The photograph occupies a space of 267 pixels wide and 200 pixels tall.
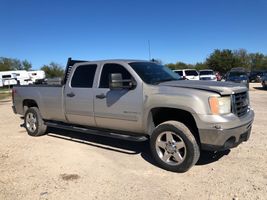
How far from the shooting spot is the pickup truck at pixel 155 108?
16.2 ft

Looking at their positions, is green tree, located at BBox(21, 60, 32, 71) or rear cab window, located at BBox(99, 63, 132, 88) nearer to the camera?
rear cab window, located at BBox(99, 63, 132, 88)

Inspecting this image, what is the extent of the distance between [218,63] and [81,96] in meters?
61.8

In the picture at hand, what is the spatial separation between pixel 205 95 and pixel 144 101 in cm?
117

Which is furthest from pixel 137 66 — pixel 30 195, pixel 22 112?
pixel 22 112

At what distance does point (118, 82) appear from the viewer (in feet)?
18.7

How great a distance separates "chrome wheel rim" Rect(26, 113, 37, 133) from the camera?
834cm

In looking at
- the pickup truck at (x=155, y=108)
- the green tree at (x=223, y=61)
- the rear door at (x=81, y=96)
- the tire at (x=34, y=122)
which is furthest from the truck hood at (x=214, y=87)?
the green tree at (x=223, y=61)

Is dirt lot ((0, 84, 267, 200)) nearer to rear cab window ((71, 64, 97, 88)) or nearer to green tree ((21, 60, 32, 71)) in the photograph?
rear cab window ((71, 64, 97, 88))

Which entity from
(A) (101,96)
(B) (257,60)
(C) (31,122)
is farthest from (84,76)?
(B) (257,60)

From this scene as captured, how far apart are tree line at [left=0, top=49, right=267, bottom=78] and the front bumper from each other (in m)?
49.5

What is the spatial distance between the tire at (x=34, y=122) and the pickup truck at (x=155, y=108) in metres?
0.60

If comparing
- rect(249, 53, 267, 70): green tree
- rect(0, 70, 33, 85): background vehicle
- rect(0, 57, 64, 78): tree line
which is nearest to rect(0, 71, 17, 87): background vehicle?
rect(0, 70, 33, 85): background vehicle

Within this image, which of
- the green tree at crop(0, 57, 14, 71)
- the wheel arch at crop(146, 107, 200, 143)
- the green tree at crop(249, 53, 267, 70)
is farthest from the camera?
the green tree at crop(249, 53, 267, 70)

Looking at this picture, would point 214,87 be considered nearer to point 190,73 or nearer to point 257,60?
point 190,73
